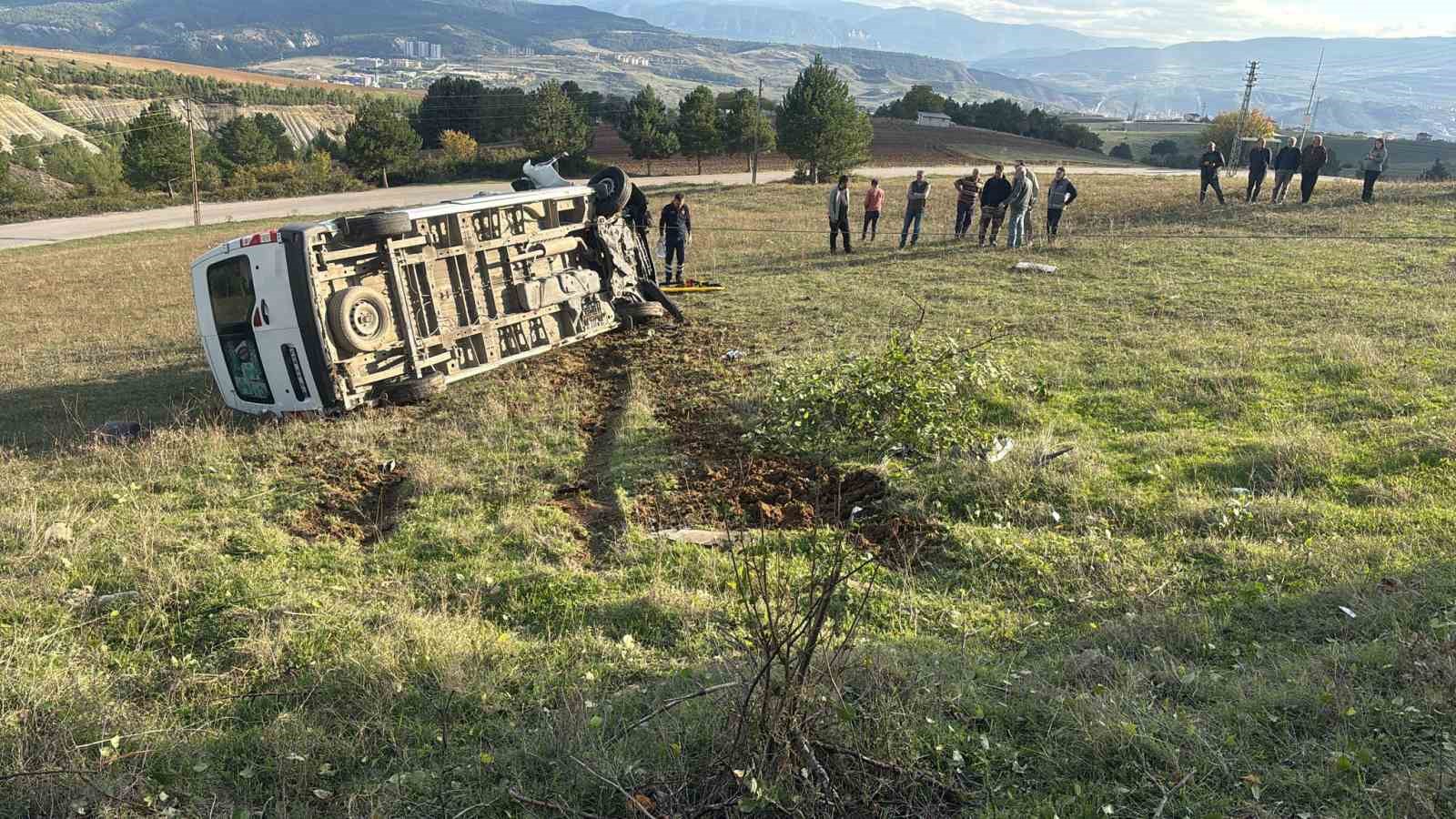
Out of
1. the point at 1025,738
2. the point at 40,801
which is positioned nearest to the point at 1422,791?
the point at 1025,738

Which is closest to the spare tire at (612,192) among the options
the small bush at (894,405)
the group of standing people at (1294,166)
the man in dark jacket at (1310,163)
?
the small bush at (894,405)

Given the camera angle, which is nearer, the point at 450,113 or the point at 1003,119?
the point at 450,113

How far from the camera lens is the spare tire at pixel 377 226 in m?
9.17

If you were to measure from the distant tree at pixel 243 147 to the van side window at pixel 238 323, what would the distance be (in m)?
63.1

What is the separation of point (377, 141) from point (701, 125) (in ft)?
76.3

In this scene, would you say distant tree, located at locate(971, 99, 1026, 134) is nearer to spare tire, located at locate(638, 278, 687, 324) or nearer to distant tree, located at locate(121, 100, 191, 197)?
distant tree, located at locate(121, 100, 191, 197)

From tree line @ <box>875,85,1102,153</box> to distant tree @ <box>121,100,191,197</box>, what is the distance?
65.7 metres

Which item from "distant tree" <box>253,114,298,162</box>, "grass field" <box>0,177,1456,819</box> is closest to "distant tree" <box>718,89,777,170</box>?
"distant tree" <box>253,114,298,162</box>

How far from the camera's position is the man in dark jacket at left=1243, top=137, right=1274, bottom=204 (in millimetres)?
19984

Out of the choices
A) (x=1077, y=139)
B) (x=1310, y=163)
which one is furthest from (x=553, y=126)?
(x=1310, y=163)

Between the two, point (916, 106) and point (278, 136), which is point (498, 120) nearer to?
point (278, 136)

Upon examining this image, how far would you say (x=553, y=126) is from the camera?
64.0m

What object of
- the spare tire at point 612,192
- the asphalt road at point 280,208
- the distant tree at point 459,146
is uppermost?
the distant tree at point 459,146

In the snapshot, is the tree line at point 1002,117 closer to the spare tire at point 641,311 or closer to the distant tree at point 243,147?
the distant tree at point 243,147
